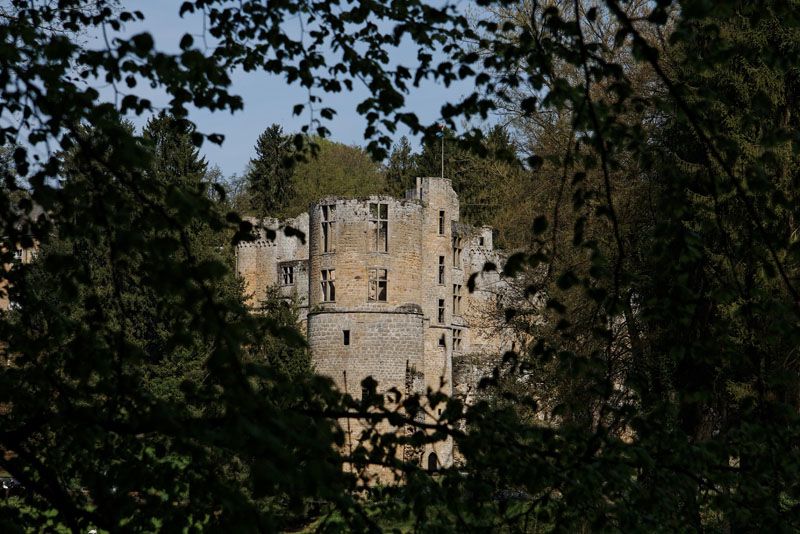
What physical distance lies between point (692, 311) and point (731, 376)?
15.0 m

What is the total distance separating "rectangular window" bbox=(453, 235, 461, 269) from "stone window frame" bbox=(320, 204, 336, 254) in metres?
6.97

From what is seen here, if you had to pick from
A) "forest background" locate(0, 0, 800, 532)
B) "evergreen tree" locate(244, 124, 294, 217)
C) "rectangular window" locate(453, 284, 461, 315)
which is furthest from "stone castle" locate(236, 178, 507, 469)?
"forest background" locate(0, 0, 800, 532)

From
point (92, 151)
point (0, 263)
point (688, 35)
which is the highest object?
point (688, 35)

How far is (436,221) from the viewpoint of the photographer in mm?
43094

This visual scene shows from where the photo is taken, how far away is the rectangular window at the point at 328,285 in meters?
40.2

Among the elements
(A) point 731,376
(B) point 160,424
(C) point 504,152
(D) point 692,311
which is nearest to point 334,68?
(C) point 504,152

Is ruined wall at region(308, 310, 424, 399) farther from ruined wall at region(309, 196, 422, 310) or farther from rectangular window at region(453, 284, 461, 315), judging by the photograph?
rectangular window at region(453, 284, 461, 315)

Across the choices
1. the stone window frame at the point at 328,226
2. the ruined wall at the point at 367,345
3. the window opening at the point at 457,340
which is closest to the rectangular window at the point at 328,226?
the stone window frame at the point at 328,226

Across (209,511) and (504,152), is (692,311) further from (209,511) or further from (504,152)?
(209,511)

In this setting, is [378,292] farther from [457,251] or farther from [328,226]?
[457,251]

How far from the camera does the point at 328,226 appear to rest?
4062 centimetres

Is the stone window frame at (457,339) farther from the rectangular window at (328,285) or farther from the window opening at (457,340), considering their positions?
the rectangular window at (328,285)

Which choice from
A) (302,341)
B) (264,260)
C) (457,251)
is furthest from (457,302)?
(302,341)

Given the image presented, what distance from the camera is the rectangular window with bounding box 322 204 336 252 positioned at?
40.3 meters
